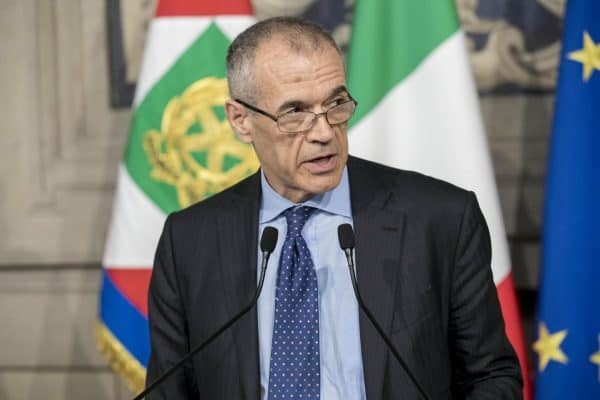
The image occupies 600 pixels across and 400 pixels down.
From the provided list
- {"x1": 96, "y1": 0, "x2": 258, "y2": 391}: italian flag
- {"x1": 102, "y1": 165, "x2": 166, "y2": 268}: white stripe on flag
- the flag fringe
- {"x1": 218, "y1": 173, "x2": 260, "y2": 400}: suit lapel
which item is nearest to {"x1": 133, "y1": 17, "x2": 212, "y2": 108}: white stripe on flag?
{"x1": 96, "y1": 0, "x2": 258, "y2": 391}: italian flag

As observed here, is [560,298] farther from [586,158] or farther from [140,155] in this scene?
[140,155]

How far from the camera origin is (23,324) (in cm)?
274

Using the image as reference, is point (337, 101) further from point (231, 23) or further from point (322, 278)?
point (231, 23)

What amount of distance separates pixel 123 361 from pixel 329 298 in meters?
1.03

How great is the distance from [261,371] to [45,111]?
146 cm

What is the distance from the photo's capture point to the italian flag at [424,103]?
2.19m

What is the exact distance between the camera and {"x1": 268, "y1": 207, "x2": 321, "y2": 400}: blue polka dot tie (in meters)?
1.43

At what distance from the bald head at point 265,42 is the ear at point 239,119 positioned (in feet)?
0.09

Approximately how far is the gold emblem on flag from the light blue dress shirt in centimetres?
71

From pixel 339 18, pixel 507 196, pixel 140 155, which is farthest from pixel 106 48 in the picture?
pixel 507 196

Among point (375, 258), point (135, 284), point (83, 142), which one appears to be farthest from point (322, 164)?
point (83, 142)

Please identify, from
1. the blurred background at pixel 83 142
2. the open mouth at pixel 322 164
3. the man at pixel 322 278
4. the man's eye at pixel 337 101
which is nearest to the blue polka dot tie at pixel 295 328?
the man at pixel 322 278

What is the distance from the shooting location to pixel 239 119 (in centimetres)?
159

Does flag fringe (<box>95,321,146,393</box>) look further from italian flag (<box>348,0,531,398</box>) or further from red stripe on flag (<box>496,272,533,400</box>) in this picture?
red stripe on flag (<box>496,272,533,400</box>)
